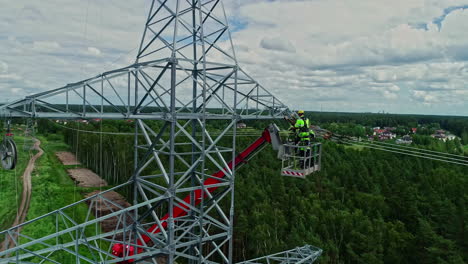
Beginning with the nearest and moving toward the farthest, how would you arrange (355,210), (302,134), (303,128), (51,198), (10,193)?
(302,134), (303,128), (355,210), (10,193), (51,198)

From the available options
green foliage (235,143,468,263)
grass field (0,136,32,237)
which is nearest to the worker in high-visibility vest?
green foliage (235,143,468,263)

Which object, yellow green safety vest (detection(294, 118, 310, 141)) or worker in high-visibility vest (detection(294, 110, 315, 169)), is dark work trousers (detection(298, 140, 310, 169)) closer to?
worker in high-visibility vest (detection(294, 110, 315, 169))

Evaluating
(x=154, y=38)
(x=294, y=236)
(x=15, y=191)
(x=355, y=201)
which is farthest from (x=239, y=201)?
(x=15, y=191)

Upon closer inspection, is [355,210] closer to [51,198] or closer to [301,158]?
[301,158]

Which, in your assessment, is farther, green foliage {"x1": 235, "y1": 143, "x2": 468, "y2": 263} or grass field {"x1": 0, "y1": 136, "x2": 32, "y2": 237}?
grass field {"x1": 0, "y1": 136, "x2": 32, "y2": 237}

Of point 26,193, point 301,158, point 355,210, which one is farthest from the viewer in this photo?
point 26,193

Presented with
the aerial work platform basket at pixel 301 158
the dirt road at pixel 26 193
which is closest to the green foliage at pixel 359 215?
the aerial work platform basket at pixel 301 158

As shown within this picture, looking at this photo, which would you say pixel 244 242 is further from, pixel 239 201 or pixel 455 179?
pixel 455 179

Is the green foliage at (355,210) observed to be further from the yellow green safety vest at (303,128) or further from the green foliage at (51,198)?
the yellow green safety vest at (303,128)

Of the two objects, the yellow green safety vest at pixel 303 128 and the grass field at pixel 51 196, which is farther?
the grass field at pixel 51 196

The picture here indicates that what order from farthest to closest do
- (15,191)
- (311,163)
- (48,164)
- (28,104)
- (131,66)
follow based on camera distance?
(48,164), (15,191), (311,163), (131,66), (28,104)

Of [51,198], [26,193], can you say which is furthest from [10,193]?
[51,198]
